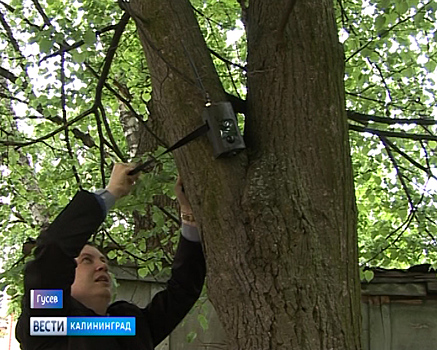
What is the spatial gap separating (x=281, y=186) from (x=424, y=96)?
3.68m

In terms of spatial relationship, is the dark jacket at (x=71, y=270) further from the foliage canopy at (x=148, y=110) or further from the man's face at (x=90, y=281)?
the foliage canopy at (x=148, y=110)

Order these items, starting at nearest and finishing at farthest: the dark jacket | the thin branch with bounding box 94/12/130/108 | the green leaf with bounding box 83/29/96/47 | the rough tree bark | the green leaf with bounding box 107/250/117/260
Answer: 1. the rough tree bark
2. the dark jacket
3. the green leaf with bounding box 83/29/96/47
4. the thin branch with bounding box 94/12/130/108
5. the green leaf with bounding box 107/250/117/260

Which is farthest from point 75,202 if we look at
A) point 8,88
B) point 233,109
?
point 8,88

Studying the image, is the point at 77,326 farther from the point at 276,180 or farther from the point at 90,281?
the point at 276,180

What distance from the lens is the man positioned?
2102 mm

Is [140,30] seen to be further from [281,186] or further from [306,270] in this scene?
[306,270]

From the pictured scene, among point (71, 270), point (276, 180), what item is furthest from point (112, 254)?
point (276, 180)

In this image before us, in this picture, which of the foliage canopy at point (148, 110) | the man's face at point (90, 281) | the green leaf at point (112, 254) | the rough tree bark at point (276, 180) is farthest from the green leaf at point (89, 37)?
the green leaf at point (112, 254)

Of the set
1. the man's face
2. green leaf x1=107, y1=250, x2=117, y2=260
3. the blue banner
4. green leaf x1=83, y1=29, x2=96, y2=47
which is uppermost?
green leaf x1=83, y1=29, x2=96, y2=47

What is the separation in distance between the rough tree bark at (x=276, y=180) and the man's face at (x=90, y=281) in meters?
0.66

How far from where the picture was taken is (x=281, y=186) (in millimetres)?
1926

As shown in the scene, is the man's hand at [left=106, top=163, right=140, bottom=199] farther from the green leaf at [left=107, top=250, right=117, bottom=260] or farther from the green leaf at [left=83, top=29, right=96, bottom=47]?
the green leaf at [left=107, top=250, right=117, bottom=260]

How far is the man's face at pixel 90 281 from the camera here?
2410mm

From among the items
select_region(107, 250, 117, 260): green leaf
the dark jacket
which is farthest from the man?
select_region(107, 250, 117, 260): green leaf
